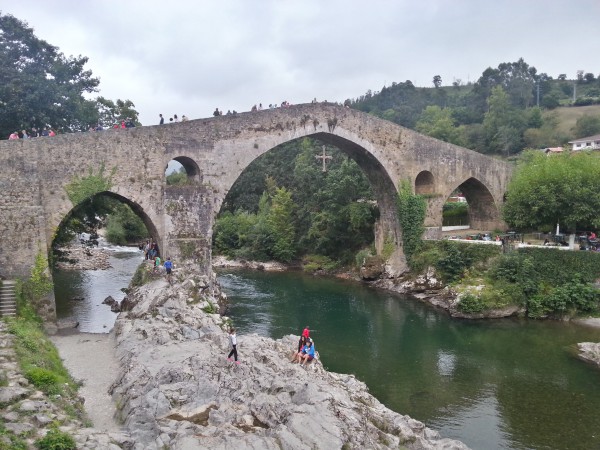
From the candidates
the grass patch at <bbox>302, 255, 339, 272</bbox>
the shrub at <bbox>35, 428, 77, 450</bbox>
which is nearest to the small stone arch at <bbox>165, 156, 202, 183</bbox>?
the shrub at <bbox>35, 428, 77, 450</bbox>

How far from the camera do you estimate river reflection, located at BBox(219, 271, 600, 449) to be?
1109 centimetres

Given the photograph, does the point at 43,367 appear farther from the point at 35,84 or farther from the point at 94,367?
the point at 35,84

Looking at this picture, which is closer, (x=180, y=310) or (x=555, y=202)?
(x=180, y=310)

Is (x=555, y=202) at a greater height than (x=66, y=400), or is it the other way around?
(x=555, y=202)

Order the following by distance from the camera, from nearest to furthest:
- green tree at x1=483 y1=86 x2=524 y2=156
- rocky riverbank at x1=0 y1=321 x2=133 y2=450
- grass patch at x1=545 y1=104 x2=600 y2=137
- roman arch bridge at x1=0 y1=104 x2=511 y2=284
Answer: rocky riverbank at x1=0 y1=321 x2=133 y2=450 → roman arch bridge at x1=0 y1=104 x2=511 y2=284 → green tree at x1=483 y1=86 x2=524 y2=156 → grass patch at x1=545 y1=104 x2=600 y2=137

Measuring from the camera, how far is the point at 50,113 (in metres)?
19.3

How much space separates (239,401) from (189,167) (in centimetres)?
1183

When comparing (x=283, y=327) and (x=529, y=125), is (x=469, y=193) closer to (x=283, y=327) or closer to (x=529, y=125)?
(x=283, y=327)

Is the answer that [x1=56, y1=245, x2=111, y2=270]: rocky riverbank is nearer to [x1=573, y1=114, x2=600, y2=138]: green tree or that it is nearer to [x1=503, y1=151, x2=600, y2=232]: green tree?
[x1=503, y1=151, x2=600, y2=232]: green tree

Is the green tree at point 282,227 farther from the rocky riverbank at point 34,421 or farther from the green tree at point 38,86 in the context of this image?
the rocky riverbank at point 34,421

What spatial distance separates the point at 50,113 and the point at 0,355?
1232 cm

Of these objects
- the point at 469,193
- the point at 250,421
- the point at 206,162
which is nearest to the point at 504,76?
the point at 469,193

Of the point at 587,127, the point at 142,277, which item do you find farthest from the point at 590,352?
the point at 587,127

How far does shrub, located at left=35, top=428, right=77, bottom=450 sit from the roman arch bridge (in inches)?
350
